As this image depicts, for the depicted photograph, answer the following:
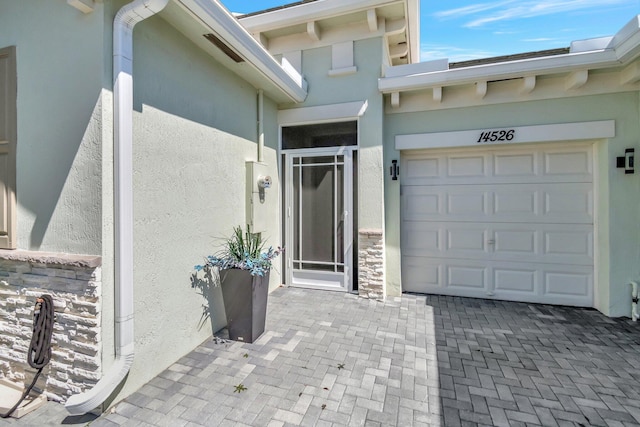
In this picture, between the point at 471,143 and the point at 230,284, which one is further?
the point at 471,143

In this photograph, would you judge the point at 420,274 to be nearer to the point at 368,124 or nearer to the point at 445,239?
the point at 445,239

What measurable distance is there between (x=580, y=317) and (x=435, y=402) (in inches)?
141

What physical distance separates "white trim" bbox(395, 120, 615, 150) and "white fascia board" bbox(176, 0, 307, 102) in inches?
90.2

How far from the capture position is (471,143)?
5.20m

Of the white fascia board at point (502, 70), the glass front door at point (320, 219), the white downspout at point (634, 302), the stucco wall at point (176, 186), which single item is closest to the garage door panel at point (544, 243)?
the white downspout at point (634, 302)

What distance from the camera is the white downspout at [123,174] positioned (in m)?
Result: 2.57

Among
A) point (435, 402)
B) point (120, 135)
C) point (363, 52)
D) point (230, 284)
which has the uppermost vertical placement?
point (363, 52)

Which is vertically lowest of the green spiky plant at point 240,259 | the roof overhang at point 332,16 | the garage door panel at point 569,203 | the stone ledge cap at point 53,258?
the green spiky plant at point 240,259

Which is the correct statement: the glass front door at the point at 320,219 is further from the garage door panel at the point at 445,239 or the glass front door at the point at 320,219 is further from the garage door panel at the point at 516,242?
the garage door panel at the point at 516,242

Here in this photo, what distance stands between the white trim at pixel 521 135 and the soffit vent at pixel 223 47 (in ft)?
10.2

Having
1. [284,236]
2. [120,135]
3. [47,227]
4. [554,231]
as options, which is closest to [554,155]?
[554,231]

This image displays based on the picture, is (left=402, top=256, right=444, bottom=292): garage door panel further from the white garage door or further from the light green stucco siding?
the light green stucco siding

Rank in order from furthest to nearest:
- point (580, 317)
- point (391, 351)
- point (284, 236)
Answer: point (284, 236) < point (580, 317) < point (391, 351)

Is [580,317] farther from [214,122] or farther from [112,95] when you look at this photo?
[112,95]
